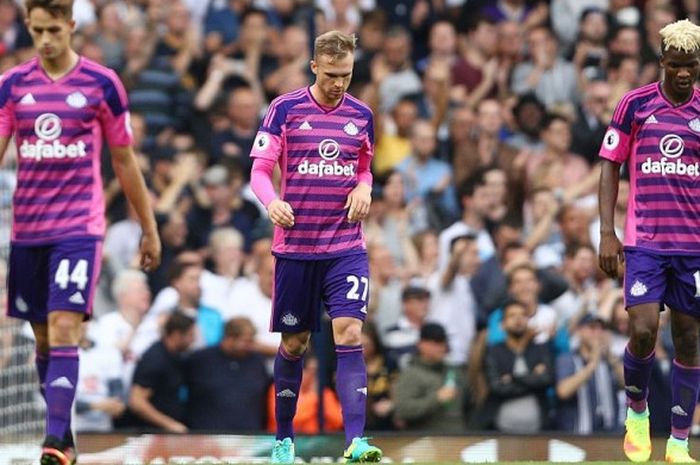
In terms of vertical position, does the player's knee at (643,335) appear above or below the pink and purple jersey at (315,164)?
below

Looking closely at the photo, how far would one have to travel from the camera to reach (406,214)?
17.0 meters

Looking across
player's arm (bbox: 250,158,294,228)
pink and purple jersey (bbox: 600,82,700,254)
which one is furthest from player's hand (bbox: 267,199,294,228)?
pink and purple jersey (bbox: 600,82,700,254)

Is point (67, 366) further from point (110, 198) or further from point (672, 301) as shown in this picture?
point (110, 198)

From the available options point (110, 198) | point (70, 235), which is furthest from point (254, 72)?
point (70, 235)

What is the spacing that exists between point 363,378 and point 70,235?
78.7 inches

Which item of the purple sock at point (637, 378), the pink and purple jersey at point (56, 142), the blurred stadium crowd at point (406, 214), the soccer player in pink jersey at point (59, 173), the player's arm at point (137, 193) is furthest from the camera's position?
the blurred stadium crowd at point (406, 214)

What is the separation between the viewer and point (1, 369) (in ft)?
46.2

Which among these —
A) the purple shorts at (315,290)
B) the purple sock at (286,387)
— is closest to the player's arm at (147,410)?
the purple sock at (286,387)

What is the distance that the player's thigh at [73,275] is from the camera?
34.2 feet

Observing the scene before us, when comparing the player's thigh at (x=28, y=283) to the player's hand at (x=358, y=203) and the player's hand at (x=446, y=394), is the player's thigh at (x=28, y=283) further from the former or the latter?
the player's hand at (x=446, y=394)

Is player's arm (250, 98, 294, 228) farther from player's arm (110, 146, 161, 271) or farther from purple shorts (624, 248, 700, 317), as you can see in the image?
purple shorts (624, 248, 700, 317)

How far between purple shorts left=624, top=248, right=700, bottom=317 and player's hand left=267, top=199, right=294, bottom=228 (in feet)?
7.18

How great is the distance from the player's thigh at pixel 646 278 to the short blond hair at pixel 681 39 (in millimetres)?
1277

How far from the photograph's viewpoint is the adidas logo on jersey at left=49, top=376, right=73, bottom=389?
1032 cm
